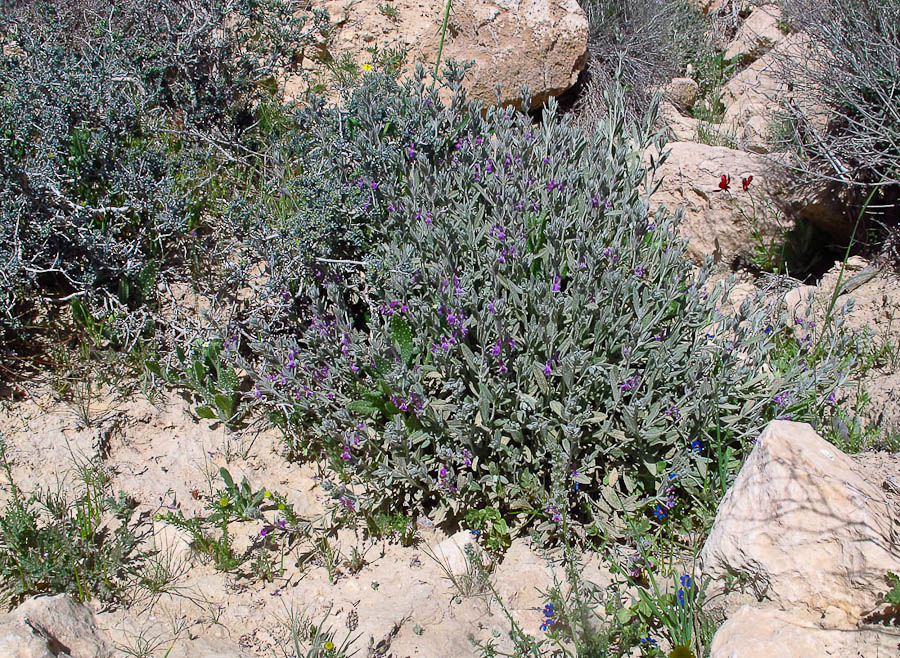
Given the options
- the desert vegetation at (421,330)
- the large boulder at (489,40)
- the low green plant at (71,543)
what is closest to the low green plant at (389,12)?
the large boulder at (489,40)

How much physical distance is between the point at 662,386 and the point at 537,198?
1142mm

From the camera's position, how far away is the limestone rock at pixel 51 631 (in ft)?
7.09

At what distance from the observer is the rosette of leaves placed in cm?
286

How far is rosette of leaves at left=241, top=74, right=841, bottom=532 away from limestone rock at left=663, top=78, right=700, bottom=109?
3.52 metres

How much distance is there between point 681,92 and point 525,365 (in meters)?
4.68

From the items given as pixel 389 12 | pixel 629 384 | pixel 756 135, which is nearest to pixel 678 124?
pixel 756 135

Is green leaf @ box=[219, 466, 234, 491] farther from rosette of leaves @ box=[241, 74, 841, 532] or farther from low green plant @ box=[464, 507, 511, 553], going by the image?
low green plant @ box=[464, 507, 511, 553]

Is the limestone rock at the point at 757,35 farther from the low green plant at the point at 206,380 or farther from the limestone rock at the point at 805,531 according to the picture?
the low green plant at the point at 206,380

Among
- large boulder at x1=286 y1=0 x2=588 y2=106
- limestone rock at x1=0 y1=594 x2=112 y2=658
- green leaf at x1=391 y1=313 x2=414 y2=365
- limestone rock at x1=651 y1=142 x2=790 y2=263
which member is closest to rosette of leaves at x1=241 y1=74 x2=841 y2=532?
green leaf at x1=391 y1=313 x2=414 y2=365

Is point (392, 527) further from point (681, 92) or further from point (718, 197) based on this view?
point (681, 92)

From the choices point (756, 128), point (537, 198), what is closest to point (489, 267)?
point (537, 198)

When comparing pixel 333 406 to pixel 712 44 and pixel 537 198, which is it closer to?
pixel 537 198

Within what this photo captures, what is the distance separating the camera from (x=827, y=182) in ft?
14.6

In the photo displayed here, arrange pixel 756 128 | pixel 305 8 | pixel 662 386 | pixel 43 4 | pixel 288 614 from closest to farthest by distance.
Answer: pixel 288 614 < pixel 662 386 < pixel 43 4 < pixel 756 128 < pixel 305 8
